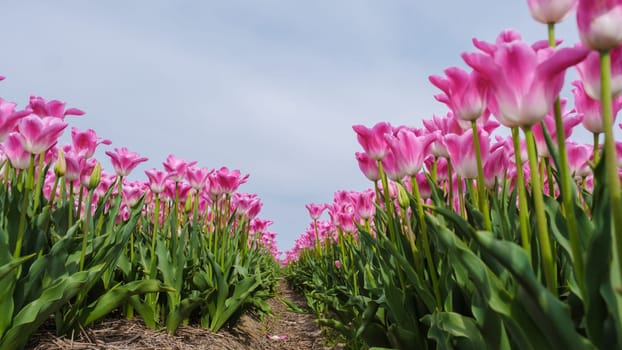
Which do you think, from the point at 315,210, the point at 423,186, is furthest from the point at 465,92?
the point at 315,210

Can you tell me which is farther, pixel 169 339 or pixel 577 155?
pixel 169 339

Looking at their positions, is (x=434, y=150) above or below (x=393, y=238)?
above

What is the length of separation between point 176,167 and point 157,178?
23 centimetres

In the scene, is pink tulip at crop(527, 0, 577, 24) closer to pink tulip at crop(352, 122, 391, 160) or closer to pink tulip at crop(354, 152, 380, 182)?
pink tulip at crop(352, 122, 391, 160)

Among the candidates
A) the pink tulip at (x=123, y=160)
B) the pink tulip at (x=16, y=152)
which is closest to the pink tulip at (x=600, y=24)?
the pink tulip at (x=16, y=152)

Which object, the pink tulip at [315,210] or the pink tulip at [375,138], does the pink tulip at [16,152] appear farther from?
the pink tulip at [315,210]

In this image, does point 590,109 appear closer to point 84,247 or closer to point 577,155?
point 577,155

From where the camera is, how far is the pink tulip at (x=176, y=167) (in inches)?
149

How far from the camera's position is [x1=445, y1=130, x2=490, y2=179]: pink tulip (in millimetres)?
1741

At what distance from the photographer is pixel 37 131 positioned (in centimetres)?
226

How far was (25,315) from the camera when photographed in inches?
81.3

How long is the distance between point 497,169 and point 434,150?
312mm

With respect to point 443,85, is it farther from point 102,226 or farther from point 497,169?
point 102,226

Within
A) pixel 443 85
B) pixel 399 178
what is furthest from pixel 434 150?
pixel 443 85
